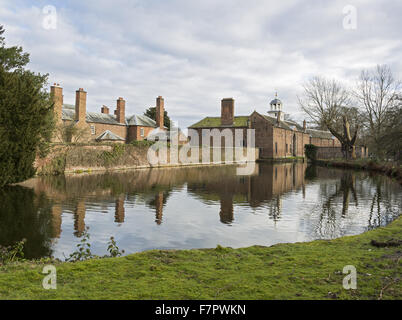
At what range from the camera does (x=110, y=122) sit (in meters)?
45.5

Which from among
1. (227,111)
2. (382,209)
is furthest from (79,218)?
(227,111)

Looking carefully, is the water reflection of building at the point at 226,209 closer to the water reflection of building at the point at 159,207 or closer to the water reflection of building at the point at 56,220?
the water reflection of building at the point at 159,207

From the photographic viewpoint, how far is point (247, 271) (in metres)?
4.89

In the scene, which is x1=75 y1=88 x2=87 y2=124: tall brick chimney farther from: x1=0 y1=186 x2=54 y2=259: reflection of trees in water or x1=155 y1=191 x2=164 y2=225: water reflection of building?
x1=155 y1=191 x2=164 y2=225: water reflection of building

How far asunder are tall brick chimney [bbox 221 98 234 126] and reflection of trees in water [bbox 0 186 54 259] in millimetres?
43009

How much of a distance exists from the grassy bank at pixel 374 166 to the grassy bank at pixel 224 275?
778 inches

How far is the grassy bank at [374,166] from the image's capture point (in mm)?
25039

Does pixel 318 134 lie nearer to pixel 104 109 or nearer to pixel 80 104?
pixel 104 109

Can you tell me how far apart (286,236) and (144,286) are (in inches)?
204

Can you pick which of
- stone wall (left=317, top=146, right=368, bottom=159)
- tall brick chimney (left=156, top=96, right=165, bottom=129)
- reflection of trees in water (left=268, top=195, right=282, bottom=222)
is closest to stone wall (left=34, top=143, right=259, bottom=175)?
tall brick chimney (left=156, top=96, right=165, bottom=129)

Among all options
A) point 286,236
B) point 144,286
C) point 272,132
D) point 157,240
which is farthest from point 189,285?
point 272,132

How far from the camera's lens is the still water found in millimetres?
7918

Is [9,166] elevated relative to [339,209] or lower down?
elevated

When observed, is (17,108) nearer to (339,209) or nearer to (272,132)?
(339,209)
